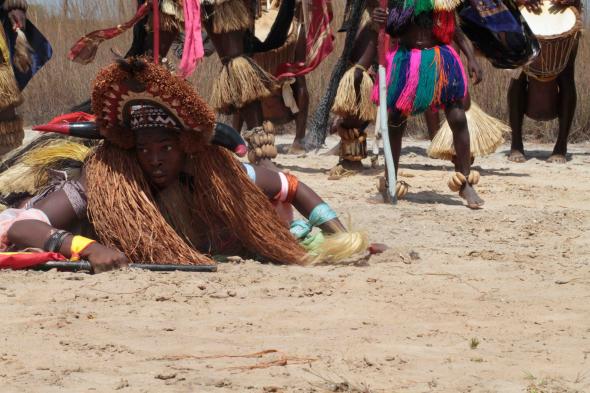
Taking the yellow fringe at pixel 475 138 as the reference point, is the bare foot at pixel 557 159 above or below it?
below

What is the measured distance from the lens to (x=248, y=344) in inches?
140

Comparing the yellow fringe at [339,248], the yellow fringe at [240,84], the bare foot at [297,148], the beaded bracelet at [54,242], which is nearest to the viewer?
the beaded bracelet at [54,242]

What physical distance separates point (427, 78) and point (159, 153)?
239 cm

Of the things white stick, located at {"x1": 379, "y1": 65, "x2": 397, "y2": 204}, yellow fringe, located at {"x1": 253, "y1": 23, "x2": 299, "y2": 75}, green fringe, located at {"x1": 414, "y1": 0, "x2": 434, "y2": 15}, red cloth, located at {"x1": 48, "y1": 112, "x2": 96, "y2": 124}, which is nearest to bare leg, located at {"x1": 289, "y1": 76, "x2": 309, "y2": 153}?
yellow fringe, located at {"x1": 253, "y1": 23, "x2": 299, "y2": 75}

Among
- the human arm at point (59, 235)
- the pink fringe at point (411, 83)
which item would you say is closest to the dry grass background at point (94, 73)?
the pink fringe at point (411, 83)

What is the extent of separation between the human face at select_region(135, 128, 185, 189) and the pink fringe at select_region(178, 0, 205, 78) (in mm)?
1854

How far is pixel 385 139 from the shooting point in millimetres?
6867

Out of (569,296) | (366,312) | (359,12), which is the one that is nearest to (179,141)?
(366,312)

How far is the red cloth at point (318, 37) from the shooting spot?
8.90 m

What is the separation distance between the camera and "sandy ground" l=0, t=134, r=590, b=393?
3.19 meters

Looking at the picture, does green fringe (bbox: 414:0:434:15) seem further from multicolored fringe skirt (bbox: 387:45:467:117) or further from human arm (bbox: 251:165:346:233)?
human arm (bbox: 251:165:346:233)

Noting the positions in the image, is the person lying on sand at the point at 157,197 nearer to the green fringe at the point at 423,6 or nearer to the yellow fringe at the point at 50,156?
the yellow fringe at the point at 50,156

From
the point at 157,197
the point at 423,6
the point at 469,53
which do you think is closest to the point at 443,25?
the point at 423,6

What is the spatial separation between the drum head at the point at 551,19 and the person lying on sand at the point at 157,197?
4.68 meters
